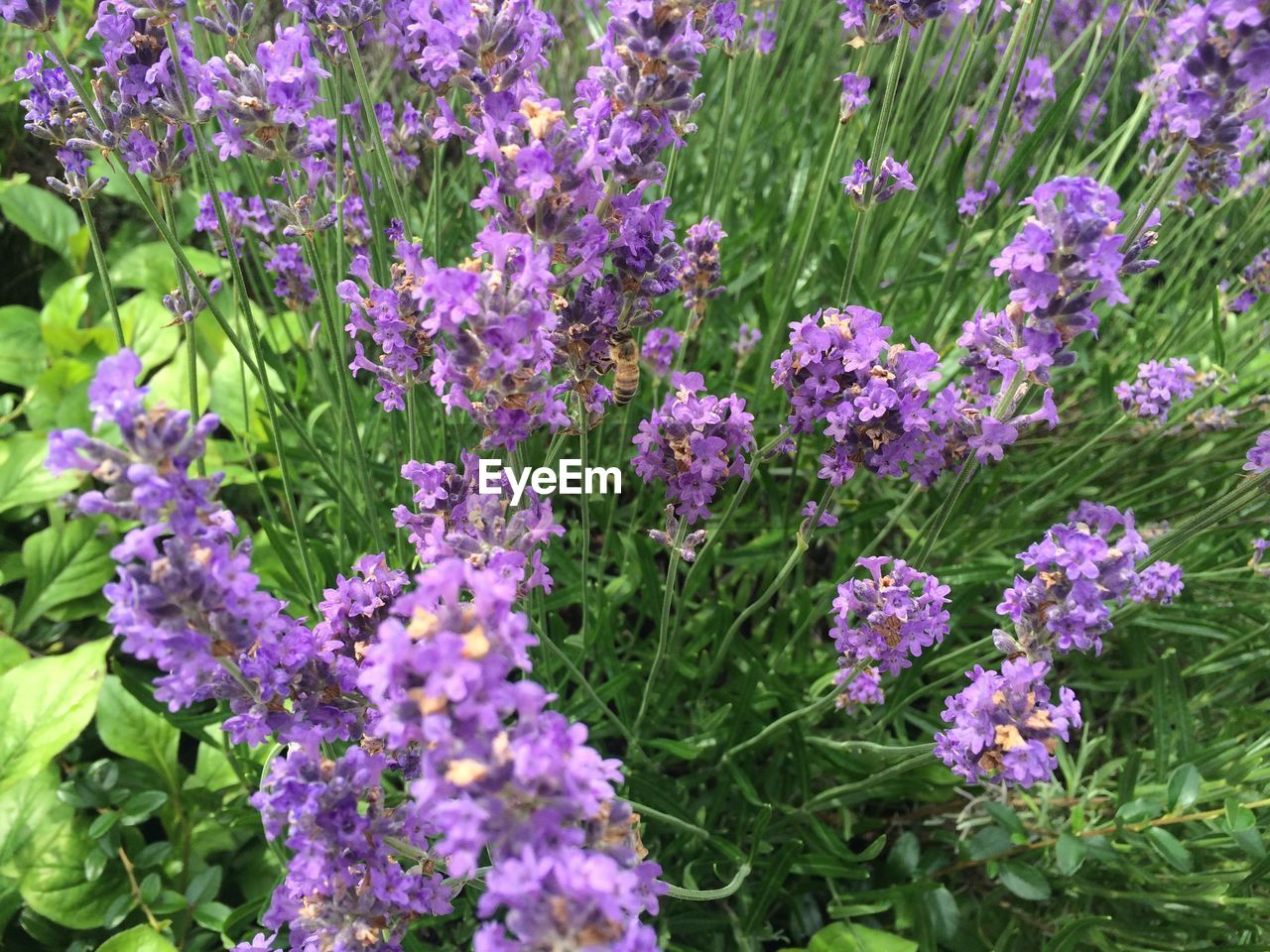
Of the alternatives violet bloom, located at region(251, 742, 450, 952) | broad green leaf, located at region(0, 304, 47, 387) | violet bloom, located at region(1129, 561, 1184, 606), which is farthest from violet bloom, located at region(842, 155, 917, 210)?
broad green leaf, located at region(0, 304, 47, 387)

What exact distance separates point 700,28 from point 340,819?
1.37 meters

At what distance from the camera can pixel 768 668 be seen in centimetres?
188

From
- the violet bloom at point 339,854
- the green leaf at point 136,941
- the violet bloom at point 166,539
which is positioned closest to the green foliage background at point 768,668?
the green leaf at point 136,941

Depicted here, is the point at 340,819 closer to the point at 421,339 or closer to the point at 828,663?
the point at 421,339

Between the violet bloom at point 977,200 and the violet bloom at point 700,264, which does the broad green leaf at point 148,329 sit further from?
the violet bloom at point 977,200

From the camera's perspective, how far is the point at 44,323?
2562 millimetres

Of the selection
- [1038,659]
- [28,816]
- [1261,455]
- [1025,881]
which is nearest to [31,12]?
[28,816]

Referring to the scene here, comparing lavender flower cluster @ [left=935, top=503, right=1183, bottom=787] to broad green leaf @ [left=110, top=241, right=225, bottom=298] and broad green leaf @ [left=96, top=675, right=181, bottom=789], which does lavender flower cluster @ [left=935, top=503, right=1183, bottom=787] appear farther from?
broad green leaf @ [left=110, top=241, right=225, bottom=298]

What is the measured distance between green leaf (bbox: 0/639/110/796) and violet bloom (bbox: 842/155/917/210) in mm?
1773

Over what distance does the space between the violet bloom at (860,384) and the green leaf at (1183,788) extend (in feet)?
2.68

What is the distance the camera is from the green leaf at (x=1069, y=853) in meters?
1.54

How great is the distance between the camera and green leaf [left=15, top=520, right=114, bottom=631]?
86.7 inches

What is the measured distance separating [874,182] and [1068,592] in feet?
2.67

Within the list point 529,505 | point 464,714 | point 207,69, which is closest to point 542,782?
point 464,714
